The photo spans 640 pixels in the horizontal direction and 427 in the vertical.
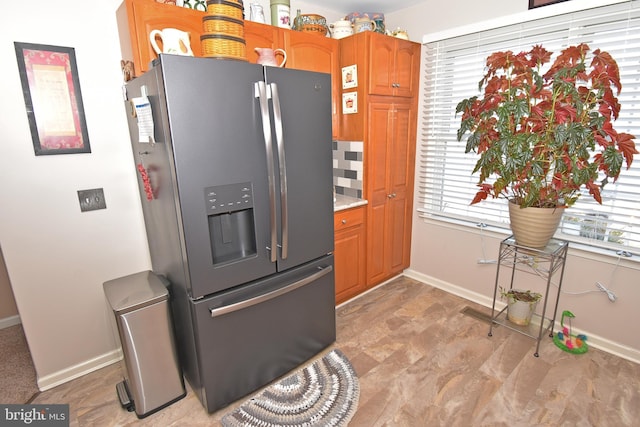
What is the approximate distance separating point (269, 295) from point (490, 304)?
1950 millimetres

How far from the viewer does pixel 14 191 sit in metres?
1.67

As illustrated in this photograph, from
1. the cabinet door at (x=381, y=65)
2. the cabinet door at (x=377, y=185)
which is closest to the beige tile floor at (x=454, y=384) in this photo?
the cabinet door at (x=377, y=185)

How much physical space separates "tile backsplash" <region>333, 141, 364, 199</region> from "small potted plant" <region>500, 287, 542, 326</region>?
52.2 inches

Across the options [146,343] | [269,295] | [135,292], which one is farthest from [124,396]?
[269,295]

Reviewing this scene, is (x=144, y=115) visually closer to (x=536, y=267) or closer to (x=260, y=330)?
(x=260, y=330)

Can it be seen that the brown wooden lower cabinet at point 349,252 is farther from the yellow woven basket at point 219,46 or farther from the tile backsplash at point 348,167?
the yellow woven basket at point 219,46

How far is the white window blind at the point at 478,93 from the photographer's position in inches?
73.7

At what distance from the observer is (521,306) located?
2299 millimetres

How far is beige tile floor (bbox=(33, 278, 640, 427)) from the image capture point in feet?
5.48

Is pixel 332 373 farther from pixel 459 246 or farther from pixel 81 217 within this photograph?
pixel 81 217

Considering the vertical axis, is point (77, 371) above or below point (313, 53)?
below

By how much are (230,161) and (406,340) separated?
1684 millimetres

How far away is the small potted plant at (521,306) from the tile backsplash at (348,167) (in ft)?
4.35

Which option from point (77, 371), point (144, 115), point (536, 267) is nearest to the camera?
point (144, 115)
